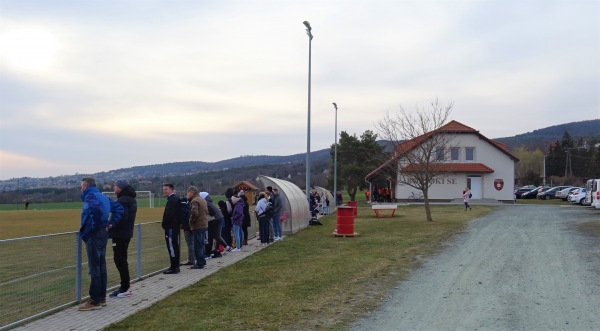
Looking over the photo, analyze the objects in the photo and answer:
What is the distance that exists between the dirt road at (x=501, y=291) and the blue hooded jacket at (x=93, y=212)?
4.02 metres

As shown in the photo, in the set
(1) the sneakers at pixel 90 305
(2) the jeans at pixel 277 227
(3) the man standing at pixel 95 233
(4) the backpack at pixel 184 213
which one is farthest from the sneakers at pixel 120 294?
(2) the jeans at pixel 277 227

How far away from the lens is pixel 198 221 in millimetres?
12359

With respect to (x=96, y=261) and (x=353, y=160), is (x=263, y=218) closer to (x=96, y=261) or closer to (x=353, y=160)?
(x=96, y=261)

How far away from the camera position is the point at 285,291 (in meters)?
9.61

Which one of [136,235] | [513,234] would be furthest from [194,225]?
[513,234]

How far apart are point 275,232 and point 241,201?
132 inches

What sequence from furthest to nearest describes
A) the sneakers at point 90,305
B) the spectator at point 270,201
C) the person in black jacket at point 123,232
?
the spectator at point 270,201 → the person in black jacket at point 123,232 → the sneakers at point 90,305

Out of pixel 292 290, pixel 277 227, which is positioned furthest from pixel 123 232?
pixel 277 227

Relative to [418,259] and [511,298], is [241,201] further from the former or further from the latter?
[511,298]

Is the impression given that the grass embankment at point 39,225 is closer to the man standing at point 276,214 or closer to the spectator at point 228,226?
the man standing at point 276,214

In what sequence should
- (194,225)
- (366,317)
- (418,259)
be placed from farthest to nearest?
(418,259), (194,225), (366,317)

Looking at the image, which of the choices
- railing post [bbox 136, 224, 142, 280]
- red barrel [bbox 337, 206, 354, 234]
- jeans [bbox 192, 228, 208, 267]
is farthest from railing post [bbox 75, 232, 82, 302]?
red barrel [bbox 337, 206, 354, 234]

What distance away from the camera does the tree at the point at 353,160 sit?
206 feet

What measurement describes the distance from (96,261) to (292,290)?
10.7 ft
